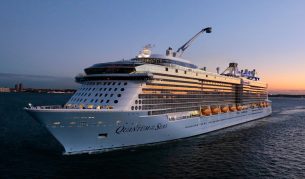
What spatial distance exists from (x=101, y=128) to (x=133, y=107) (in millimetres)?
5176

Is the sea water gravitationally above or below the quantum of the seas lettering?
below

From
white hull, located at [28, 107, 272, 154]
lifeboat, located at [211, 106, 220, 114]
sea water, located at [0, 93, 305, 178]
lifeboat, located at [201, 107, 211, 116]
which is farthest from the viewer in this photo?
lifeboat, located at [211, 106, 220, 114]

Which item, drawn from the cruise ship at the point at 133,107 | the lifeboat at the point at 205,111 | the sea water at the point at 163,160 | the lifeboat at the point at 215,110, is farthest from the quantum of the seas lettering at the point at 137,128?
the lifeboat at the point at 215,110

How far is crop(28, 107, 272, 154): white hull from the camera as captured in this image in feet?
108

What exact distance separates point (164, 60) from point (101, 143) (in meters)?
18.5

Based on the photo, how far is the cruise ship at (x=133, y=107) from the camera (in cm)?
3362

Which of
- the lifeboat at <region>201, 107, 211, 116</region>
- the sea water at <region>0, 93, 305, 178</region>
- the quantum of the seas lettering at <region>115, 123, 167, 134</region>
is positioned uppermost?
the lifeboat at <region>201, 107, 211, 116</region>

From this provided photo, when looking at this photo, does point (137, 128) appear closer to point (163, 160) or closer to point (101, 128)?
point (101, 128)

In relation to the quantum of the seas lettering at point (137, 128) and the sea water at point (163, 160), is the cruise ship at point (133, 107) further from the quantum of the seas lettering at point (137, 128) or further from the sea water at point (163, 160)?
the sea water at point (163, 160)

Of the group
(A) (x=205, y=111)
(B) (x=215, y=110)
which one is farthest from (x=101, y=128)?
(B) (x=215, y=110)

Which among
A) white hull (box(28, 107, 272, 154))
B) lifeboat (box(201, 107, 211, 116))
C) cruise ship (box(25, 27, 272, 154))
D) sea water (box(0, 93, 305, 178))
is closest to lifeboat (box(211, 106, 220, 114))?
cruise ship (box(25, 27, 272, 154))

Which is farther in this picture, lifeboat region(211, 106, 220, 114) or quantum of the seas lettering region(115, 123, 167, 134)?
lifeboat region(211, 106, 220, 114)

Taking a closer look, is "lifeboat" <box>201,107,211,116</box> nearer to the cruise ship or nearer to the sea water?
the cruise ship

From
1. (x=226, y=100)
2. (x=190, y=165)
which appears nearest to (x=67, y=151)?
(x=190, y=165)
